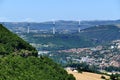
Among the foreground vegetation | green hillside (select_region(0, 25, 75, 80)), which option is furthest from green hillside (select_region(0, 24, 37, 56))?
the foreground vegetation

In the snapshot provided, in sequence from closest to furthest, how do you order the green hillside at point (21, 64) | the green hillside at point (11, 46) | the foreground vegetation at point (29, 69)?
the foreground vegetation at point (29, 69)
the green hillside at point (21, 64)
the green hillside at point (11, 46)

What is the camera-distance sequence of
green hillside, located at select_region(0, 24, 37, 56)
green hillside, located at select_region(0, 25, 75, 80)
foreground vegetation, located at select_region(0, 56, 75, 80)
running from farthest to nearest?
green hillside, located at select_region(0, 24, 37, 56)
green hillside, located at select_region(0, 25, 75, 80)
foreground vegetation, located at select_region(0, 56, 75, 80)

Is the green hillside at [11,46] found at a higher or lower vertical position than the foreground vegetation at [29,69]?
higher

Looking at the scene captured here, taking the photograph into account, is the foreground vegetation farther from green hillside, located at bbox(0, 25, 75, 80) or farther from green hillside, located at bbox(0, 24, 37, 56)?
green hillside, located at bbox(0, 24, 37, 56)

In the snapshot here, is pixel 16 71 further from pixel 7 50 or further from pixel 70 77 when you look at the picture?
pixel 70 77

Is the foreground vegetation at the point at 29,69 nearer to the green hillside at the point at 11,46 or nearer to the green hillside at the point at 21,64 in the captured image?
the green hillside at the point at 21,64

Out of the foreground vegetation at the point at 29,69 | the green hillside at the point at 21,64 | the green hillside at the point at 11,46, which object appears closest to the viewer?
the foreground vegetation at the point at 29,69

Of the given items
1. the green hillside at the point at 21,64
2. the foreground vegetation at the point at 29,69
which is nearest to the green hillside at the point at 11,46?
the green hillside at the point at 21,64

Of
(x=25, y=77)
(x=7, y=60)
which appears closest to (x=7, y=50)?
(x=7, y=60)

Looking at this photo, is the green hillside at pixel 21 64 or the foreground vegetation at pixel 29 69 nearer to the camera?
the foreground vegetation at pixel 29 69
